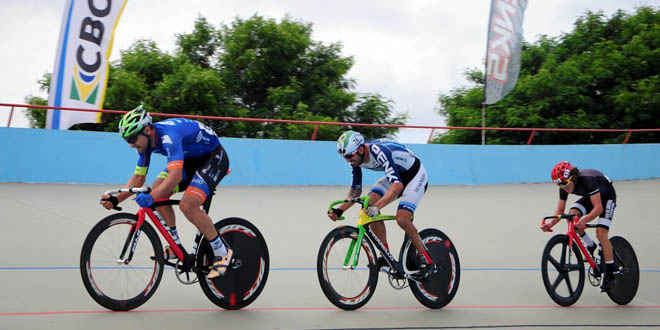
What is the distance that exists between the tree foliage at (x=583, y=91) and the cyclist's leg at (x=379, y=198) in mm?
14849

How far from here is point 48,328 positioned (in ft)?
14.7

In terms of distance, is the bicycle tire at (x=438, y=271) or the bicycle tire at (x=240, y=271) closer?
the bicycle tire at (x=240, y=271)

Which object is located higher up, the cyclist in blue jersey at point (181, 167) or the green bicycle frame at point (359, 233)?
the cyclist in blue jersey at point (181, 167)

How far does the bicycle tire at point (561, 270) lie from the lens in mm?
6012

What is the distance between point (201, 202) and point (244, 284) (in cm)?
80

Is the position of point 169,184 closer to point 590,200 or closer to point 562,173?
point 562,173

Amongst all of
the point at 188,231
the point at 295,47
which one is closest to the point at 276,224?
the point at 188,231

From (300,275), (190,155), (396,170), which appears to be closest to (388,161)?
(396,170)

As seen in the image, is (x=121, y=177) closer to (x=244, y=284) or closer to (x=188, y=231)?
(x=188, y=231)

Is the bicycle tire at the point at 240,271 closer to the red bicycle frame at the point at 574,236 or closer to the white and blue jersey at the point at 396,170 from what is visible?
the white and blue jersey at the point at 396,170

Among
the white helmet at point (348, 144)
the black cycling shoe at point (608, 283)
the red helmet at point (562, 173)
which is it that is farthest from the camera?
the black cycling shoe at point (608, 283)

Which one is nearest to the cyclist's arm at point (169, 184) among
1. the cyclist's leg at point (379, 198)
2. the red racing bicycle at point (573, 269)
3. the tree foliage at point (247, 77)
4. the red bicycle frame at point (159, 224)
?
the red bicycle frame at point (159, 224)

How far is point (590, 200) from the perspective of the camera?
6.39m

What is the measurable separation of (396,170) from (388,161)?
10cm
